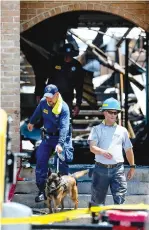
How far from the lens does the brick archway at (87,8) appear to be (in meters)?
14.0

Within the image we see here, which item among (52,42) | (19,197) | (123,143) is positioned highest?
(52,42)

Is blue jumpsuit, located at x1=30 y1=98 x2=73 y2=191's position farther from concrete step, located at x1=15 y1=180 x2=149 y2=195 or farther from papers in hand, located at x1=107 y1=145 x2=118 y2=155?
papers in hand, located at x1=107 y1=145 x2=118 y2=155

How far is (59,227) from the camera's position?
7.77m

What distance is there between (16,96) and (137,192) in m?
2.39

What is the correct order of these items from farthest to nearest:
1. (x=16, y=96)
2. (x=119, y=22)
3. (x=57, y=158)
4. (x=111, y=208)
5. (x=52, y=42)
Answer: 1. (x=119, y=22)
2. (x=52, y=42)
3. (x=16, y=96)
4. (x=57, y=158)
5. (x=111, y=208)

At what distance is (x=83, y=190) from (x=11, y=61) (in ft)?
7.51

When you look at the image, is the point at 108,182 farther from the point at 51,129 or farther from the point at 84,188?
the point at 84,188

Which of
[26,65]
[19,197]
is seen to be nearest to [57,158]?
[19,197]

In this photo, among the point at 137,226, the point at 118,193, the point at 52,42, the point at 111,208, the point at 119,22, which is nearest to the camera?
the point at 137,226

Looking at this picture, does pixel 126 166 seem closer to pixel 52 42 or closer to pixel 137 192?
pixel 137 192

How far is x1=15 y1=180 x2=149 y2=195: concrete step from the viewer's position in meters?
13.2

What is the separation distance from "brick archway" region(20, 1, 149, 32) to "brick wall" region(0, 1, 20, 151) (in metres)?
0.68

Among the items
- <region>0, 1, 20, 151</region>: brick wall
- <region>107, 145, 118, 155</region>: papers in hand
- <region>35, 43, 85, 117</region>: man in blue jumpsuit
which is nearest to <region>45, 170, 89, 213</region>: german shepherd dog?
<region>107, 145, 118, 155</region>: papers in hand

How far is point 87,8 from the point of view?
14.2 metres
